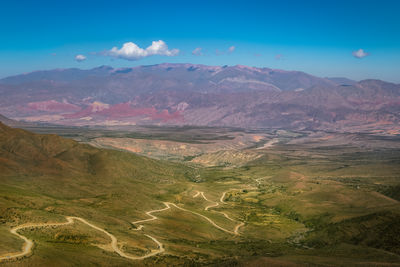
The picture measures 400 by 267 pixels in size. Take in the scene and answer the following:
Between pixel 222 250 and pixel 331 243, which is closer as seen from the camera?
pixel 222 250

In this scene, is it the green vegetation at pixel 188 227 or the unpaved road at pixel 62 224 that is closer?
the unpaved road at pixel 62 224

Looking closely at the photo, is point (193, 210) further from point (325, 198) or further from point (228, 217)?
point (325, 198)

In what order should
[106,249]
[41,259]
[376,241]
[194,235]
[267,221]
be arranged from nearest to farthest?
[41,259] < [106,249] < [376,241] < [194,235] < [267,221]

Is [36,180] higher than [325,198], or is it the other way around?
[36,180]

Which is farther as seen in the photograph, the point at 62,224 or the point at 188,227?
the point at 188,227

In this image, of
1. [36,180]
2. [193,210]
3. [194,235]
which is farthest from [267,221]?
[36,180]

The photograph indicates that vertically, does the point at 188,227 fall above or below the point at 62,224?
below

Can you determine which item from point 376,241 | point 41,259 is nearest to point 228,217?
point 376,241

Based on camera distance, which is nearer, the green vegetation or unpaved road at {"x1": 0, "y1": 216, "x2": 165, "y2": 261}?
unpaved road at {"x1": 0, "y1": 216, "x2": 165, "y2": 261}

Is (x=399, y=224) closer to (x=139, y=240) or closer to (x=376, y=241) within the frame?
(x=376, y=241)

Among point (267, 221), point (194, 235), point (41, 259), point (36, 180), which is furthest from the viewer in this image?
point (36, 180)
